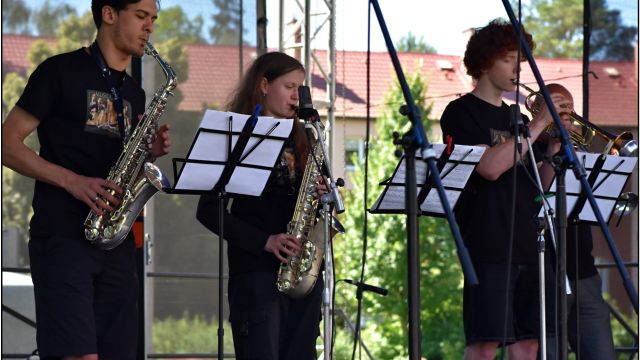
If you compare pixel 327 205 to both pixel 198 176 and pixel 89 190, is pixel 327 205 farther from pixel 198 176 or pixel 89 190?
pixel 89 190

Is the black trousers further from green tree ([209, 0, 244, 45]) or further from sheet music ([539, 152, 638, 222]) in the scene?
green tree ([209, 0, 244, 45])

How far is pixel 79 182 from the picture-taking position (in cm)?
375

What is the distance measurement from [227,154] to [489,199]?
1.25 meters

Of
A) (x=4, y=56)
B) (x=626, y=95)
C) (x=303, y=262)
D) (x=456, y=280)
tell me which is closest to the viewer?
(x=303, y=262)

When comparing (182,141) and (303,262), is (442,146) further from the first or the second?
(182,141)

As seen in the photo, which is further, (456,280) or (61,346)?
(456,280)

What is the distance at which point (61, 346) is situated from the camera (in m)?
3.63

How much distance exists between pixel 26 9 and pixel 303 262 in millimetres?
2826

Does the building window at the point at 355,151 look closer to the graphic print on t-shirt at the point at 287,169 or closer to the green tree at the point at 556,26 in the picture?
the green tree at the point at 556,26

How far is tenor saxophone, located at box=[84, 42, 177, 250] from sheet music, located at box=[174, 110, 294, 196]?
Result: 0.16 metres

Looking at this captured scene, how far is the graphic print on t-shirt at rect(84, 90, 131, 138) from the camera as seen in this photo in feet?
12.8

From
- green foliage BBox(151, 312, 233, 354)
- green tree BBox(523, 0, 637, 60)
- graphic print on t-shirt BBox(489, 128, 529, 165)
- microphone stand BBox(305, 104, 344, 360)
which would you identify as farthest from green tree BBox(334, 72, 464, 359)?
microphone stand BBox(305, 104, 344, 360)

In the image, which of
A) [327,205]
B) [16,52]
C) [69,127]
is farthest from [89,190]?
[16,52]

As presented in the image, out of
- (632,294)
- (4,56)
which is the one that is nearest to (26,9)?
(4,56)
